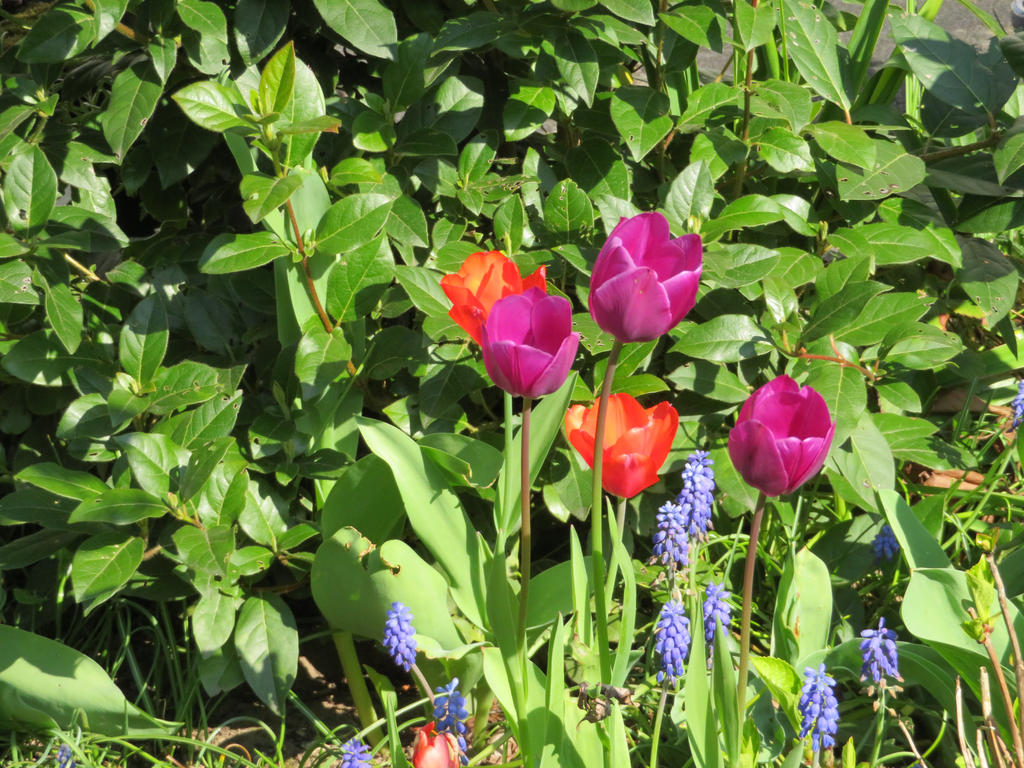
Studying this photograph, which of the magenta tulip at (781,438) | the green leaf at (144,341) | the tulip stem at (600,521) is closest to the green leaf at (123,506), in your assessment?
the green leaf at (144,341)

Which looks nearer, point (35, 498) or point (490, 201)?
point (35, 498)

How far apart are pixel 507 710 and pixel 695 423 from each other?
2.42 ft

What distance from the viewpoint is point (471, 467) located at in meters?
1.58

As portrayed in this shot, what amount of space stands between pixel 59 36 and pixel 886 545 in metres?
Result: 1.61

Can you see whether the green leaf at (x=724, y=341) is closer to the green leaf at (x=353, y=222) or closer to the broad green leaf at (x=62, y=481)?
the green leaf at (x=353, y=222)

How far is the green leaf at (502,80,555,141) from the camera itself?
5.79 ft

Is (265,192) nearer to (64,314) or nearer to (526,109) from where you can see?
(64,314)

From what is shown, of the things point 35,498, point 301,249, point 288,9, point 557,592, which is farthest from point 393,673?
point 288,9

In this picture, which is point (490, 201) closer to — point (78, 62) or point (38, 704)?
point (78, 62)

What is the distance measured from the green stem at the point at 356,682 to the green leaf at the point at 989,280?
1.32 m

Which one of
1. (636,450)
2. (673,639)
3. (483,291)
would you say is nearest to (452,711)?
(673,639)

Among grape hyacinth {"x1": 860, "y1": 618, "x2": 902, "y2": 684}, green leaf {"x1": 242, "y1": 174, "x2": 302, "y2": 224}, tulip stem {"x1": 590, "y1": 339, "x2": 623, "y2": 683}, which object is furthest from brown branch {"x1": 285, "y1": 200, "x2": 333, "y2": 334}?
grape hyacinth {"x1": 860, "y1": 618, "x2": 902, "y2": 684}

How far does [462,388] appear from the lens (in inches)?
68.5

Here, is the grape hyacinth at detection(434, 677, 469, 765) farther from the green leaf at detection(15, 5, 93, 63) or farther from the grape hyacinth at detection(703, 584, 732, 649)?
the green leaf at detection(15, 5, 93, 63)
